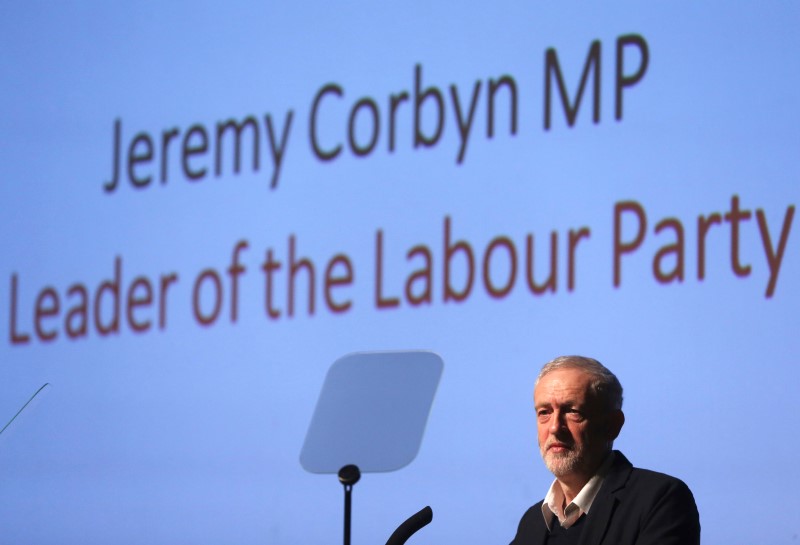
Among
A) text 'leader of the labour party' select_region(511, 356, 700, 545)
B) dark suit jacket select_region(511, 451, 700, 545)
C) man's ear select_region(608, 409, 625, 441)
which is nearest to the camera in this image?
dark suit jacket select_region(511, 451, 700, 545)

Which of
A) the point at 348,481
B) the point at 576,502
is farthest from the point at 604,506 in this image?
Answer: the point at 348,481

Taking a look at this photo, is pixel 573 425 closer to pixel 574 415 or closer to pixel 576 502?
pixel 574 415

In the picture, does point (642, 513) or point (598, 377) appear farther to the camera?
point (598, 377)

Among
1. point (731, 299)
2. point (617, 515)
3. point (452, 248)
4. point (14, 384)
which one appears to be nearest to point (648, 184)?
point (731, 299)

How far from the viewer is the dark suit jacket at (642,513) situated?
7.69ft

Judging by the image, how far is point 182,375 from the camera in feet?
15.1

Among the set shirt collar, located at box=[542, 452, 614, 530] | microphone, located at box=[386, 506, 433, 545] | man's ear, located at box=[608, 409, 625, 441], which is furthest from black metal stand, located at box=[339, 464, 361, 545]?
man's ear, located at box=[608, 409, 625, 441]

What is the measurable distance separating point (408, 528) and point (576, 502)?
359mm

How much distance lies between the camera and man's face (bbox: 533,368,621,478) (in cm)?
253

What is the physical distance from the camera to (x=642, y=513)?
2.38 meters

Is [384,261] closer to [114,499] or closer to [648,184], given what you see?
[648,184]

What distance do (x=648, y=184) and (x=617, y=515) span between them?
62.8 inches

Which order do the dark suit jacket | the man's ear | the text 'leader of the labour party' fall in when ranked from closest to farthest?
the dark suit jacket
the text 'leader of the labour party'
the man's ear

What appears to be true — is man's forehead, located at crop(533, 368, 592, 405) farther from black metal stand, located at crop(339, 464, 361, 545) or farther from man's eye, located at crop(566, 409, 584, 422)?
black metal stand, located at crop(339, 464, 361, 545)
